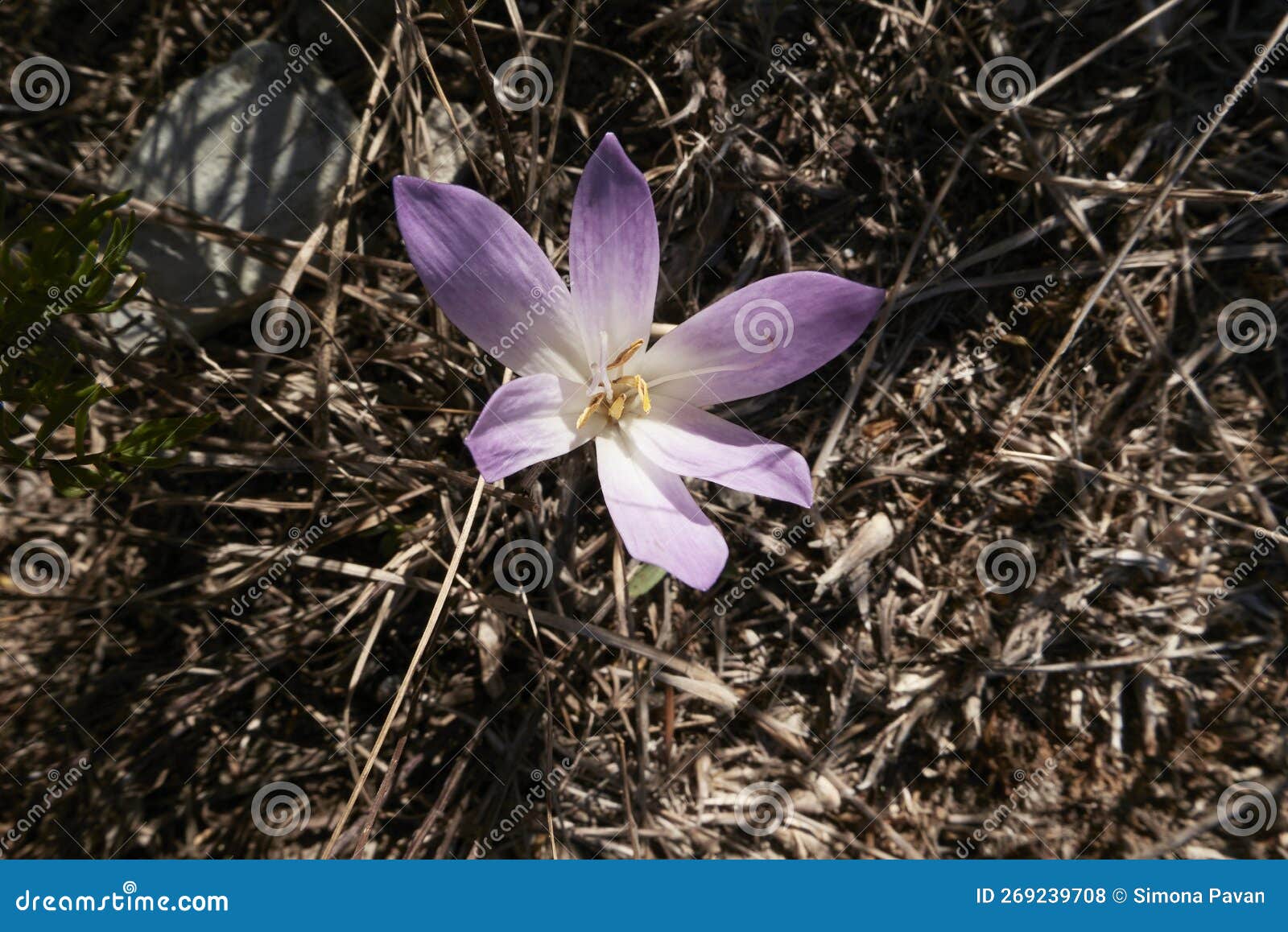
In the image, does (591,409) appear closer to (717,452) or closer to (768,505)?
(717,452)

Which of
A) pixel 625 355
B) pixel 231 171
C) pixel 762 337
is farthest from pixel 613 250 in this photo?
pixel 231 171

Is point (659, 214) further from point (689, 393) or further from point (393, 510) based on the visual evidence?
point (393, 510)

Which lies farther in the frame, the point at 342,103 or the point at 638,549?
the point at 342,103

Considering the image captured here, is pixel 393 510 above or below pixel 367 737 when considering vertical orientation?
above

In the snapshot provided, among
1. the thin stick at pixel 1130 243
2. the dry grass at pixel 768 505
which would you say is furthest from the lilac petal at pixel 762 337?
the thin stick at pixel 1130 243

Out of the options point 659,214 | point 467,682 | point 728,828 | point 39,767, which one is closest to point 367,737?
point 467,682

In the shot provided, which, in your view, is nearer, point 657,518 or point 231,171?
point 657,518

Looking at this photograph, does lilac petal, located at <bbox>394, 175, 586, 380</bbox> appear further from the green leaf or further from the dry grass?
the green leaf
